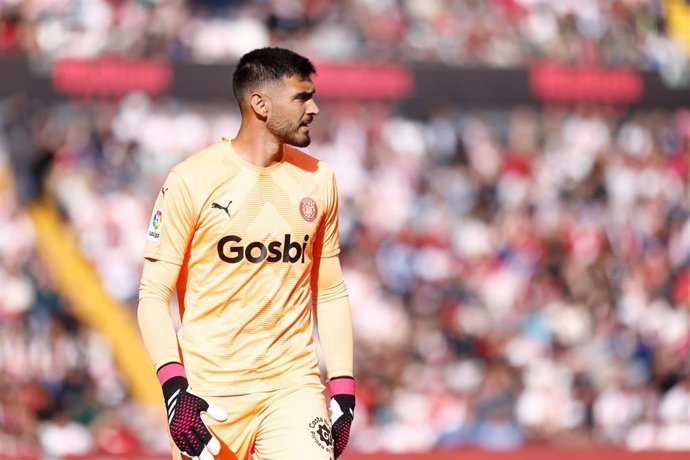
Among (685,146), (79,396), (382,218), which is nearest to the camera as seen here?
(79,396)

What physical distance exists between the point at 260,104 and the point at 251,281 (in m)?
0.68

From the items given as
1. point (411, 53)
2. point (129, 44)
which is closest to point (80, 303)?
point (129, 44)

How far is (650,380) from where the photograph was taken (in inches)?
474

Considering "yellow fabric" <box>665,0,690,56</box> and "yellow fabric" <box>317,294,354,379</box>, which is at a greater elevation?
"yellow fabric" <box>665,0,690,56</box>

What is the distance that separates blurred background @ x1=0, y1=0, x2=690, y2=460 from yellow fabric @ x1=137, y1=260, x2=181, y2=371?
6.52 m

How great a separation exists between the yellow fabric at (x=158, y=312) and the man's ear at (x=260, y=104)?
2.20 ft

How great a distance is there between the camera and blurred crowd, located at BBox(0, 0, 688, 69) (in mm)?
12664

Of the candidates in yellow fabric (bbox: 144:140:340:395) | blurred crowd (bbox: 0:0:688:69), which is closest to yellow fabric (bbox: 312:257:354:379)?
yellow fabric (bbox: 144:140:340:395)

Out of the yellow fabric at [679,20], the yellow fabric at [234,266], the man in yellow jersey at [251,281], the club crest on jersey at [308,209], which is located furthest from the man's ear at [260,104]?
the yellow fabric at [679,20]

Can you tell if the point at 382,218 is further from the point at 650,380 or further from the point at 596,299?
the point at 650,380

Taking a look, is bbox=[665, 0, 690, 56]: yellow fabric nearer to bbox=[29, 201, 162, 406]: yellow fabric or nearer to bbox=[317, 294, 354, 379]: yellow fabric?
bbox=[29, 201, 162, 406]: yellow fabric

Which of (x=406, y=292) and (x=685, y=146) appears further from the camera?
(x=685, y=146)

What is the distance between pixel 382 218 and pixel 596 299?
95.4 inches

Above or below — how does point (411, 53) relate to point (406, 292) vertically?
above
